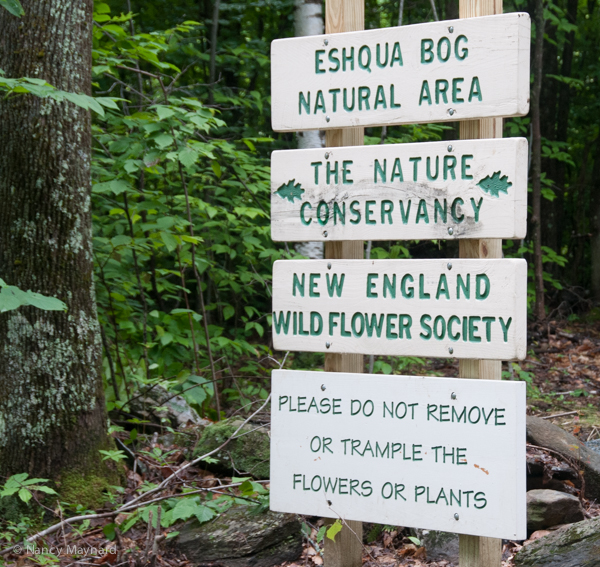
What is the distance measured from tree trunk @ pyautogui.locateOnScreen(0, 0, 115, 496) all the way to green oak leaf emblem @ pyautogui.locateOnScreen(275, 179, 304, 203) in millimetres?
1495

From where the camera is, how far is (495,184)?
2.45 m

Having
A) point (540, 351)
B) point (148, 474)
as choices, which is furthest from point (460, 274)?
point (540, 351)

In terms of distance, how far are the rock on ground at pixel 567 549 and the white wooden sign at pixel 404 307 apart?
908 millimetres

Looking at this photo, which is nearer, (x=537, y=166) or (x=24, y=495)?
(x=24, y=495)

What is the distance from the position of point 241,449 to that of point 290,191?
2038 millimetres

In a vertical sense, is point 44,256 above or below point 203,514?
above

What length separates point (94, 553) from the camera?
312 centimetres

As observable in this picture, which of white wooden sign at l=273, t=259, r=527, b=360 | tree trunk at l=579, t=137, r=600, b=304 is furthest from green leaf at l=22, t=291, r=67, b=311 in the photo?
tree trunk at l=579, t=137, r=600, b=304

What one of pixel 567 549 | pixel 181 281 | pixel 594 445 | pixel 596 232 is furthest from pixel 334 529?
pixel 596 232

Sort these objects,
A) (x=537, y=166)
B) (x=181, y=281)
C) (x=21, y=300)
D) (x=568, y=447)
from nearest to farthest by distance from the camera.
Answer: (x=21, y=300)
(x=568, y=447)
(x=181, y=281)
(x=537, y=166)

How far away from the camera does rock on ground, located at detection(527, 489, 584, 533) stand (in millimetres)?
3387

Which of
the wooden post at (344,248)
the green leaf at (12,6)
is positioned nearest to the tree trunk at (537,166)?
the wooden post at (344,248)

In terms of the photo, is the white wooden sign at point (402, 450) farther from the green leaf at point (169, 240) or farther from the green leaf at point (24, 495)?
the green leaf at point (169, 240)

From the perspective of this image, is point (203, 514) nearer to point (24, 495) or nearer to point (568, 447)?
point (24, 495)
